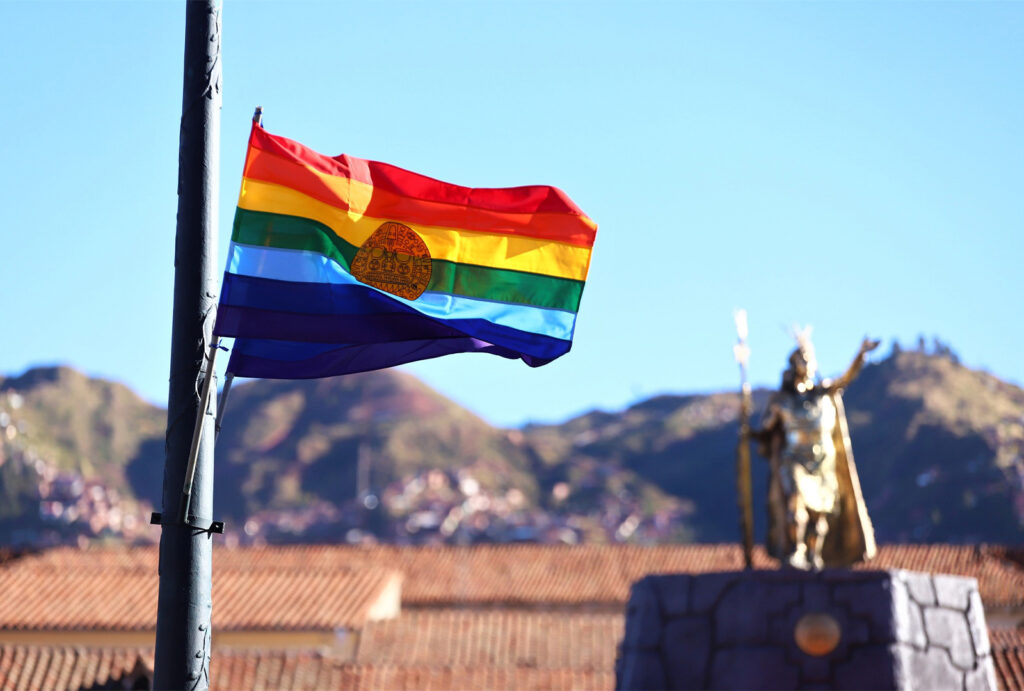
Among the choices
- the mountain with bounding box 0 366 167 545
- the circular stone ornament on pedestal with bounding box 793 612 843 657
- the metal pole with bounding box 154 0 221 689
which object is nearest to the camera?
the metal pole with bounding box 154 0 221 689

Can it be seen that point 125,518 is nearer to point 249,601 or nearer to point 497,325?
point 249,601

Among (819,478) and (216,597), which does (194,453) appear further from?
(216,597)

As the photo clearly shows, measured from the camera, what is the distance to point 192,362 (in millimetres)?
5719

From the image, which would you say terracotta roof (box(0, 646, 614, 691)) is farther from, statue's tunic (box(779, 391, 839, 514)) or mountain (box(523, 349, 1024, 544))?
mountain (box(523, 349, 1024, 544))

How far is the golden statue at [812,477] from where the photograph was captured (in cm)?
1417

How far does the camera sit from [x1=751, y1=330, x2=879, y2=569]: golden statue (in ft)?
46.5

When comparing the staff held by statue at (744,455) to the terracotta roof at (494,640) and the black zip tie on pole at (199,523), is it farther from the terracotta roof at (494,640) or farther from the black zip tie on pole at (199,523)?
the terracotta roof at (494,640)

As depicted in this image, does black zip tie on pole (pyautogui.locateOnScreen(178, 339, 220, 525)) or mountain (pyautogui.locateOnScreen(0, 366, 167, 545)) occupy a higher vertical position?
mountain (pyautogui.locateOnScreen(0, 366, 167, 545))

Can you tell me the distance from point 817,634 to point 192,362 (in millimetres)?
7841

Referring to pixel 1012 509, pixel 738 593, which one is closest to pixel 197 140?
pixel 738 593

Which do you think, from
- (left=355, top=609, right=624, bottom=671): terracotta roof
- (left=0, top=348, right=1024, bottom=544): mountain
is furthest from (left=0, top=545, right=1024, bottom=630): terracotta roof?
(left=0, top=348, right=1024, bottom=544): mountain

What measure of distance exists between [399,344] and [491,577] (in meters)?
33.5

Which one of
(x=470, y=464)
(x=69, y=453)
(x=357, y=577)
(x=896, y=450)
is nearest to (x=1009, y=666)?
(x=357, y=577)

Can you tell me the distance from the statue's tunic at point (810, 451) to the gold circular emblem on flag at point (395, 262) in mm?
7799
